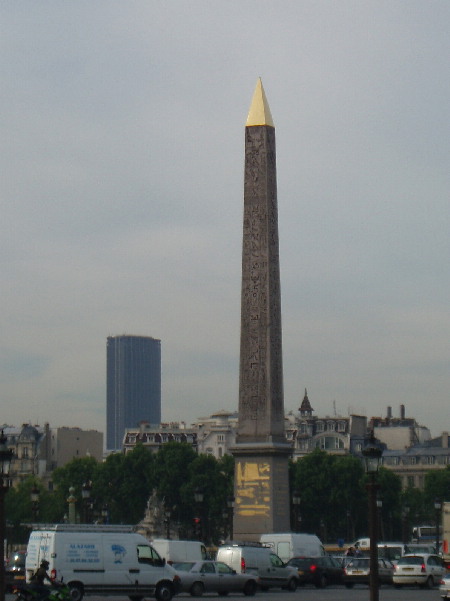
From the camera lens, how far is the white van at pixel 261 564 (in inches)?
1698

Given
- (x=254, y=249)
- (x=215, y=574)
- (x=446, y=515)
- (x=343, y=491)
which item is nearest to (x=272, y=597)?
(x=215, y=574)

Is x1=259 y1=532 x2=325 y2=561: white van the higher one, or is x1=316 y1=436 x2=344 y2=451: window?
x1=316 y1=436 x2=344 y2=451: window

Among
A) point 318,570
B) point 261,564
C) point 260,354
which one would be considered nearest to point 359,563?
point 318,570

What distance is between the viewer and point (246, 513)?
2050 inches

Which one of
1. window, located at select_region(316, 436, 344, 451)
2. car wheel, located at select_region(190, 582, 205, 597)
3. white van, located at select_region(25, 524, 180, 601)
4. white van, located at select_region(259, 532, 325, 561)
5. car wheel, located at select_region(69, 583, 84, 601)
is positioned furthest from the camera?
window, located at select_region(316, 436, 344, 451)

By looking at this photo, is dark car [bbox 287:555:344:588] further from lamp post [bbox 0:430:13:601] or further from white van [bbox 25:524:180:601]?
lamp post [bbox 0:430:13:601]

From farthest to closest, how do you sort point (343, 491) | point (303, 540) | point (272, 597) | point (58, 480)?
point (58, 480) → point (343, 491) → point (303, 540) → point (272, 597)

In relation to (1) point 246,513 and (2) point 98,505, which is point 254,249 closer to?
(1) point 246,513

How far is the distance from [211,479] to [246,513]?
55.1 m

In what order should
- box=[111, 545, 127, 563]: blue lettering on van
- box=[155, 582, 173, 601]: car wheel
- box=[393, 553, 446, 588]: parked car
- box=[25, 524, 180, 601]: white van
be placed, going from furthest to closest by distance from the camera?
box=[393, 553, 446, 588]: parked car, box=[155, 582, 173, 601]: car wheel, box=[111, 545, 127, 563]: blue lettering on van, box=[25, 524, 180, 601]: white van

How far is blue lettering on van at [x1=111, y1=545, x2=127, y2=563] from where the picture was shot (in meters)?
34.8

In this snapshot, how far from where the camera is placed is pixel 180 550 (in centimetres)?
4478

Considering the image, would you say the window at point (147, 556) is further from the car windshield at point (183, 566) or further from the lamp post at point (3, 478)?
the lamp post at point (3, 478)

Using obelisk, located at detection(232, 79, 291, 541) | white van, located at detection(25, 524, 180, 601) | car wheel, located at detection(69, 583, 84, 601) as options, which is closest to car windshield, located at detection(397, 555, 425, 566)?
obelisk, located at detection(232, 79, 291, 541)
